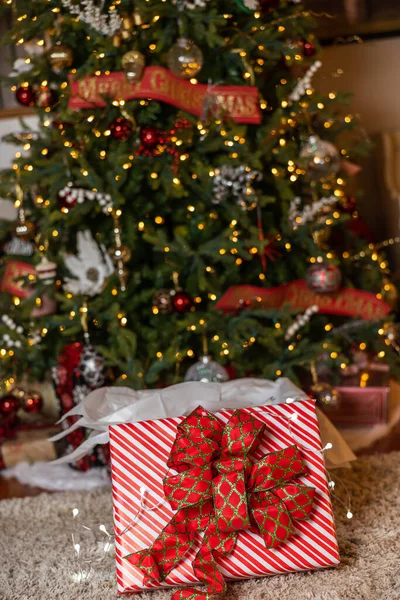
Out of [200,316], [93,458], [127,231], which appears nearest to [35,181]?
[127,231]

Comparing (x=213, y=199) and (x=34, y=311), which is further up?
(x=213, y=199)

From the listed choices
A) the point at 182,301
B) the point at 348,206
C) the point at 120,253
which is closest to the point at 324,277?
the point at 348,206

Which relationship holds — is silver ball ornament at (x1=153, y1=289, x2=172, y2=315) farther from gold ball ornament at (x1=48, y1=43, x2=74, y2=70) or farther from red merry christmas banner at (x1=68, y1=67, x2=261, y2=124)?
gold ball ornament at (x1=48, y1=43, x2=74, y2=70)

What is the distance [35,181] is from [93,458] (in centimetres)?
80

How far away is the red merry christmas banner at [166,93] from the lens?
1850 mm

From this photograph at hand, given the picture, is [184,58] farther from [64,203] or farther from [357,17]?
[357,17]

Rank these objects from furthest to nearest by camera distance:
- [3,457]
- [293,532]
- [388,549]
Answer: [3,457] → [388,549] → [293,532]

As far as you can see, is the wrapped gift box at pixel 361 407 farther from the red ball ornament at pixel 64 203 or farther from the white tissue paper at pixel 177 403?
the red ball ornament at pixel 64 203

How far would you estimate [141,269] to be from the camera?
2.05 metres

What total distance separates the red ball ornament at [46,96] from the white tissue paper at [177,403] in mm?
937

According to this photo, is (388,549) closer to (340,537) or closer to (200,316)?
(340,537)

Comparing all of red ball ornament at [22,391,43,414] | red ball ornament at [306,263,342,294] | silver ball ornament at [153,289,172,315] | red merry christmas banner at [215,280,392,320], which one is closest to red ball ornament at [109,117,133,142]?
silver ball ornament at [153,289,172,315]

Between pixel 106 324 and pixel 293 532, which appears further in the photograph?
pixel 106 324

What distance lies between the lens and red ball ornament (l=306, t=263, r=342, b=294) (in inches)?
79.7
